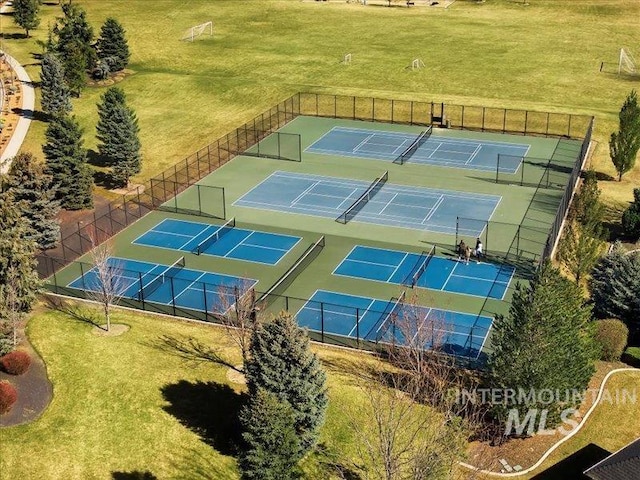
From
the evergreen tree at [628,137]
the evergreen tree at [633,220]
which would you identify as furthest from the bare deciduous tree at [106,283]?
the evergreen tree at [628,137]

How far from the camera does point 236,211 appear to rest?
183 feet

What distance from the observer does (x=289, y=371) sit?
30641mm

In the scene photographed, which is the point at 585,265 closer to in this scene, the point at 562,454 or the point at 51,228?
the point at 562,454

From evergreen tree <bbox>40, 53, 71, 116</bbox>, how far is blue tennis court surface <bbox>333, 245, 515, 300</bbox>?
31.4 meters

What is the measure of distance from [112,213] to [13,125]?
19067 millimetres

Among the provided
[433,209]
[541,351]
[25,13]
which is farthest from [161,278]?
[25,13]

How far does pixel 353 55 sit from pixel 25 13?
3654cm

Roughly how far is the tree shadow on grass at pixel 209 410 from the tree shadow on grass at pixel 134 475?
2.69 meters

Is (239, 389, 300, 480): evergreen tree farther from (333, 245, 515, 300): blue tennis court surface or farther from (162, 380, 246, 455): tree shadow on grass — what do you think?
(333, 245, 515, 300): blue tennis court surface

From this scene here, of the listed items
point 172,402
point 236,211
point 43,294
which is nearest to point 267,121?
point 236,211

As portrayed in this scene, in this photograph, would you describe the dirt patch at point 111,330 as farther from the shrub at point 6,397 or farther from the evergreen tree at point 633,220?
the evergreen tree at point 633,220

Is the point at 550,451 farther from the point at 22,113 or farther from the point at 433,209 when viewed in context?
the point at 22,113

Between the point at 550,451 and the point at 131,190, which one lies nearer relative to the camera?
the point at 550,451

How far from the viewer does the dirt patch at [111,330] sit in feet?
124
